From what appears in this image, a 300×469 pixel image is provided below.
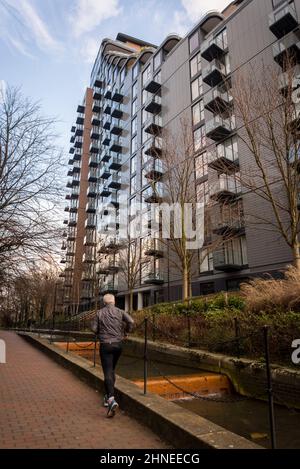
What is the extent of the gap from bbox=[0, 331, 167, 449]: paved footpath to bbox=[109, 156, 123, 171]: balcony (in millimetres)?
45539

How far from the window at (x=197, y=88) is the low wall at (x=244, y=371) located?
97.8ft

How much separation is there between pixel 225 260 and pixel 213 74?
16.4 meters

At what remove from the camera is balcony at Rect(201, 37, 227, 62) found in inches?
1275

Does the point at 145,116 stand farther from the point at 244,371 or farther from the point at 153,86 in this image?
the point at 244,371

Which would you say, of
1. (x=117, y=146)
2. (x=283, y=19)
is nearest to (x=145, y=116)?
(x=117, y=146)

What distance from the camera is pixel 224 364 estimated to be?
838 centimetres

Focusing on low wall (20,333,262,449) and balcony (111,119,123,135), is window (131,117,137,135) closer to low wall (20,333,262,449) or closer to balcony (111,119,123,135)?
balcony (111,119,123,135)

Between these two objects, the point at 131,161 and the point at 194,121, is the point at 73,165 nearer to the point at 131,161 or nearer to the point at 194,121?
the point at 131,161

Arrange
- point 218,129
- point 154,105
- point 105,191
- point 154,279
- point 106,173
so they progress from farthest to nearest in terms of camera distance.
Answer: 1. point 106,173
2. point 105,191
3. point 154,105
4. point 154,279
5. point 218,129

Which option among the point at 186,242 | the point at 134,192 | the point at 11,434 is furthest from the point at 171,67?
the point at 11,434

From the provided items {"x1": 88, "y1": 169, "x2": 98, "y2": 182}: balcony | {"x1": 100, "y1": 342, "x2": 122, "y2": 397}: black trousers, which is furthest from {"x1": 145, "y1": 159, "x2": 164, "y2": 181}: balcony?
{"x1": 88, "y1": 169, "x2": 98, "y2": 182}: balcony

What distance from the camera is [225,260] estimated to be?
94.1 ft

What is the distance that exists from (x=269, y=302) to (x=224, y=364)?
2234 mm

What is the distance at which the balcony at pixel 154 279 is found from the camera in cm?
3639
